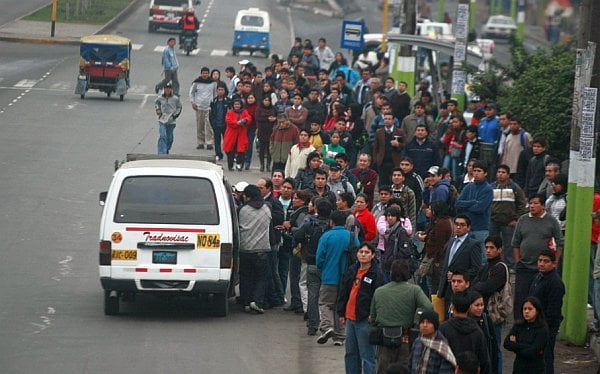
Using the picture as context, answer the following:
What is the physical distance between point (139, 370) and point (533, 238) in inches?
177

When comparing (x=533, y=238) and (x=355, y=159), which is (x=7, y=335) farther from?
(x=355, y=159)

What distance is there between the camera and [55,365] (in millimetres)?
13578

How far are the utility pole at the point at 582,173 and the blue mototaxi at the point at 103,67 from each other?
2374 cm

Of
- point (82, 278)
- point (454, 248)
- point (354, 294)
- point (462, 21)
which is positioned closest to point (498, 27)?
point (462, 21)

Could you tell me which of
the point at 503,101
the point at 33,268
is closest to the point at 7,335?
the point at 33,268

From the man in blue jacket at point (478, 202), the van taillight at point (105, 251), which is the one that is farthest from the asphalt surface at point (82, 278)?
the man in blue jacket at point (478, 202)

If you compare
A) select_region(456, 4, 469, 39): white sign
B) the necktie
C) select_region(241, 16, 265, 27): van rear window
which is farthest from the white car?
the necktie

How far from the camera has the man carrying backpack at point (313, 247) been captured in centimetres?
1548

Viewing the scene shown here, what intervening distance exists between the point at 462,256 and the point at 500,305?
3.90 feet

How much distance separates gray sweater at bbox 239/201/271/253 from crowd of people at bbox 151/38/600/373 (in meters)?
0.01

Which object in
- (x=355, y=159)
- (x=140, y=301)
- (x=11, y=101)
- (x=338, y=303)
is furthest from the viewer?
(x=11, y=101)

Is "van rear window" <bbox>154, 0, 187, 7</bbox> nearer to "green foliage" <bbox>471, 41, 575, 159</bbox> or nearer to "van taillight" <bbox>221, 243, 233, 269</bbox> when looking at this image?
"green foliage" <bbox>471, 41, 575, 159</bbox>

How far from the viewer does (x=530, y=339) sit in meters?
11.8

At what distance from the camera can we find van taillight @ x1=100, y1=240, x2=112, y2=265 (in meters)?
15.6
